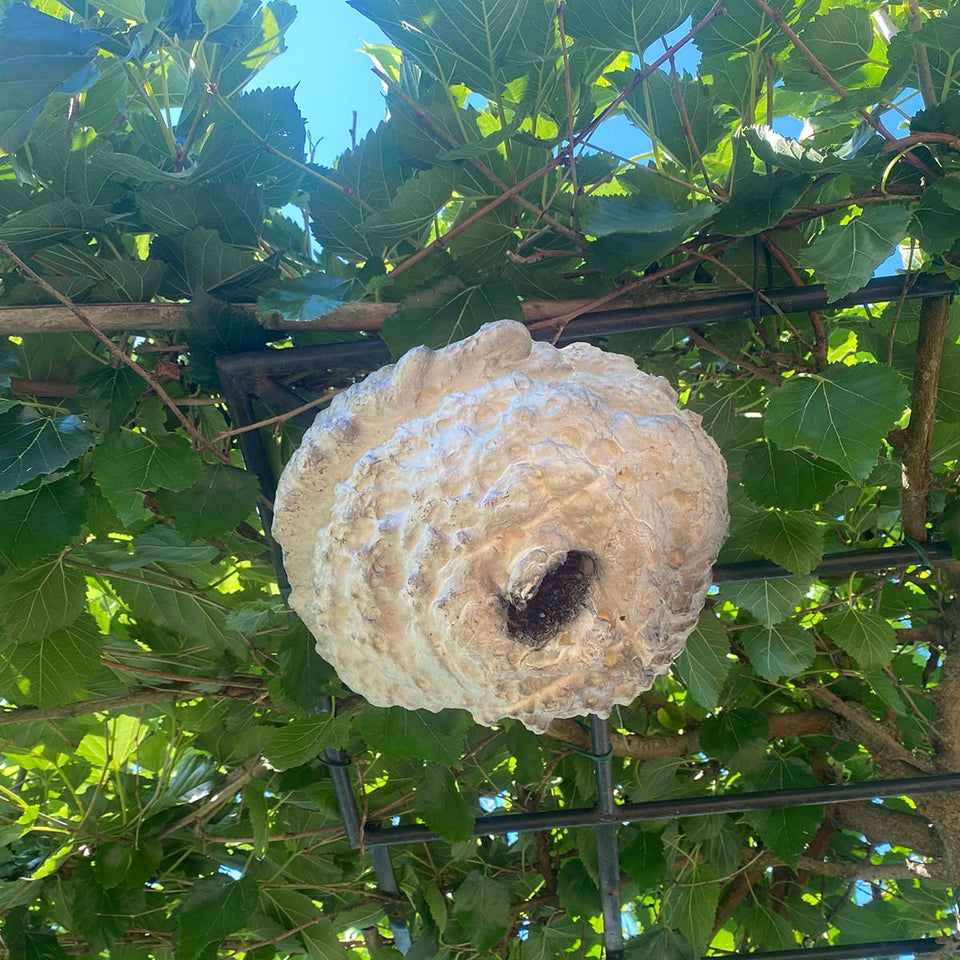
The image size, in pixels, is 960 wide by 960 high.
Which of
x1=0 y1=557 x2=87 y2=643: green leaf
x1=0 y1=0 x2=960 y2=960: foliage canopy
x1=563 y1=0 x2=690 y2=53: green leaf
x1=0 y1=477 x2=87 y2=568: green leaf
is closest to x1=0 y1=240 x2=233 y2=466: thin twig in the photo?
x1=0 y1=0 x2=960 y2=960: foliage canopy

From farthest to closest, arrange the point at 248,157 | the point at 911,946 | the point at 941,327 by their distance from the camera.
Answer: the point at 911,946 < the point at 941,327 < the point at 248,157

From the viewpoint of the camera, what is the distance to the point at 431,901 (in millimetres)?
1927

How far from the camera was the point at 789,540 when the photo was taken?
1.24 m

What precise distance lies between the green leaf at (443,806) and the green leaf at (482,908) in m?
0.44

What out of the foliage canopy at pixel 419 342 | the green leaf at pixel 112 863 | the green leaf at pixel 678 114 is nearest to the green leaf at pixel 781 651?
the foliage canopy at pixel 419 342

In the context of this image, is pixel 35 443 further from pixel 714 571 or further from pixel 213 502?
pixel 714 571

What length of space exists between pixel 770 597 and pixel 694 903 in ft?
2.70

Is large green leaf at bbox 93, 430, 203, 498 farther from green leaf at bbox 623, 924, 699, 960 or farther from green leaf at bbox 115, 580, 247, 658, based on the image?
green leaf at bbox 623, 924, 699, 960

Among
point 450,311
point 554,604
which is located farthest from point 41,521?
point 554,604

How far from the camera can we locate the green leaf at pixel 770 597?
1431 millimetres

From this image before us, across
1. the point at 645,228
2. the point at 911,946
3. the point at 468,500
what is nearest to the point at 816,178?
the point at 645,228

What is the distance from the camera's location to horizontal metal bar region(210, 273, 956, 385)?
107 cm

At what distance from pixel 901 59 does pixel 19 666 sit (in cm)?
141

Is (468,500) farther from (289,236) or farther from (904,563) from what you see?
(904,563)
